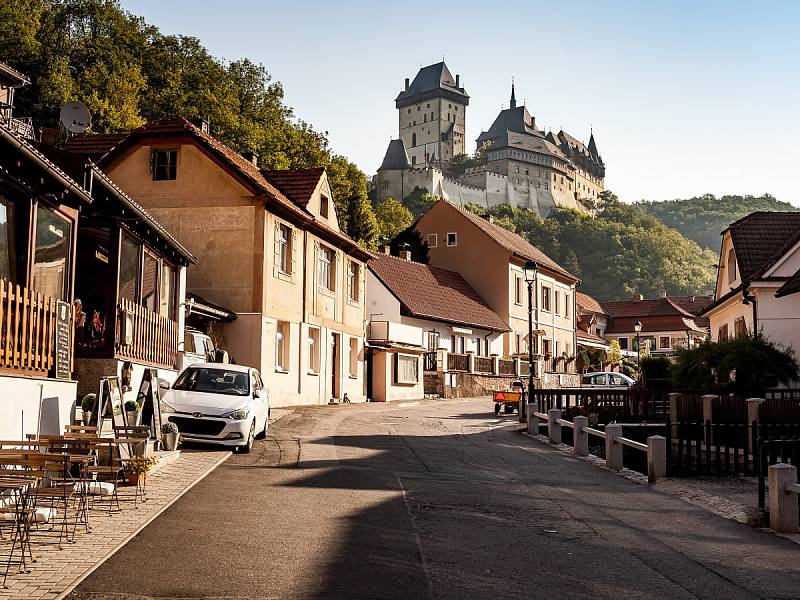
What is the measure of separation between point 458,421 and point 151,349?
39.3 ft

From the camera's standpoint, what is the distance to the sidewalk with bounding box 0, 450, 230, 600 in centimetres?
759

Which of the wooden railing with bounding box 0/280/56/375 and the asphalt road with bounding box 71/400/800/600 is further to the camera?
the wooden railing with bounding box 0/280/56/375

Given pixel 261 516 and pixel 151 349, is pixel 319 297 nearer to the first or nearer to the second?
pixel 151 349

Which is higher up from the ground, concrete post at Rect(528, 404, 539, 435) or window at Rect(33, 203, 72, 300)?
window at Rect(33, 203, 72, 300)

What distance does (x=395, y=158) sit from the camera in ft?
516

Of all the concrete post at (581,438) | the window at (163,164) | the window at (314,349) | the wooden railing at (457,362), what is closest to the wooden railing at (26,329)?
the concrete post at (581,438)

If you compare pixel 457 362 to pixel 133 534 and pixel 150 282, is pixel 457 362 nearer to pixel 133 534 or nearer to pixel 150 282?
pixel 150 282

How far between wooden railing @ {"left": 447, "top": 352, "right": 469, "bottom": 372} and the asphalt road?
32714 millimetres

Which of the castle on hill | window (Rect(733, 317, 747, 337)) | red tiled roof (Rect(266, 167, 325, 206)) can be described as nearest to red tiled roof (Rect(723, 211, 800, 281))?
window (Rect(733, 317, 747, 337))

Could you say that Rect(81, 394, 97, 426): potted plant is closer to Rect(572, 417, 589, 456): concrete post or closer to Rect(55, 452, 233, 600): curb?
Rect(55, 452, 233, 600): curb

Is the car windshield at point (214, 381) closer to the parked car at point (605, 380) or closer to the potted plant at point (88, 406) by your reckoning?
the potted plant at point (88, 406)

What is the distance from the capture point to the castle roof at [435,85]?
194m

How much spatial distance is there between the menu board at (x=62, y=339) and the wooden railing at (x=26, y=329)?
116mm

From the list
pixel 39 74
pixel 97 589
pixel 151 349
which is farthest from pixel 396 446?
pixel 39 74
